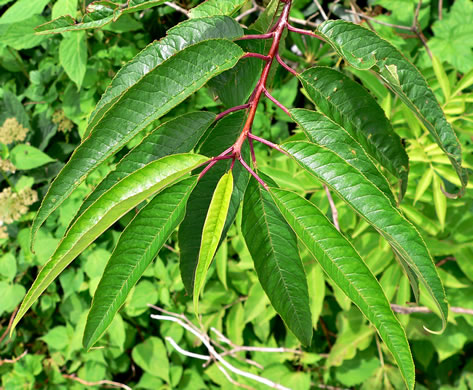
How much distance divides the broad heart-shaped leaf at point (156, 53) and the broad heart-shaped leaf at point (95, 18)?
50 mm

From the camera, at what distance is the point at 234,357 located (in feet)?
5.68

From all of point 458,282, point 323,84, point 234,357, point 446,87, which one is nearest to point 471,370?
point 458,282

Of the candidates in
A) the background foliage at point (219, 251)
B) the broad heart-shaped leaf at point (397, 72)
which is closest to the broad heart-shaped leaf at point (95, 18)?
the broad heart-shaped leaf at point (397, 72)

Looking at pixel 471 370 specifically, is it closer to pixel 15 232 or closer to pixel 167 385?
pixel 167 385

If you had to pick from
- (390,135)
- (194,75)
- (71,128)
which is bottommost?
(71,128)

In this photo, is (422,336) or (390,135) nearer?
(390,135)

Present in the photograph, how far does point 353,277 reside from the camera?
0.54 metres

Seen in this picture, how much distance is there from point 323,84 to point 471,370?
56.2 inches

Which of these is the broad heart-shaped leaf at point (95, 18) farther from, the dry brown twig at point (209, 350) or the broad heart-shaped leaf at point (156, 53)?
the dry brown twig at point (209, 350)

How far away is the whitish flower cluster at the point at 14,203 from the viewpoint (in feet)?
5.73

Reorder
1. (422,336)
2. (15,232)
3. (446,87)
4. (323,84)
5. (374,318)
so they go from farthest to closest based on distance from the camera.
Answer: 1. (15,232)
2. (422,336)
3. (446,87)
4. (323,84)
5. (374,318)

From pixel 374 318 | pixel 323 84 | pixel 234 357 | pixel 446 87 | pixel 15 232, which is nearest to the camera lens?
pixel 374 318

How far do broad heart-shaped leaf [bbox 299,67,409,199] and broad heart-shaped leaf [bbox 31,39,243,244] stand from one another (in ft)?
0.54

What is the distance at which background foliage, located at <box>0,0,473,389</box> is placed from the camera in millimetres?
1329
